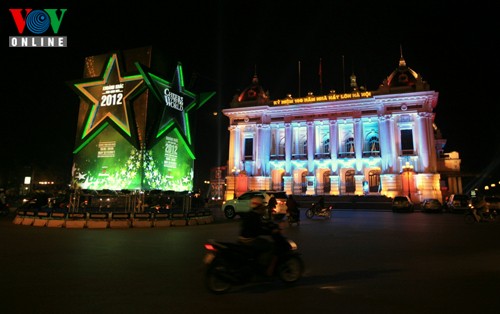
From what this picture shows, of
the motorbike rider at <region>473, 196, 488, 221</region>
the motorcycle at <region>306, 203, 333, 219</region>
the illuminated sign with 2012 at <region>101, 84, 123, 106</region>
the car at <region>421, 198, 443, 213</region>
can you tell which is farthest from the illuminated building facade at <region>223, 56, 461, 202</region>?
the illuminated sign with 2012 at <region>101, 84, 123, 106</region>

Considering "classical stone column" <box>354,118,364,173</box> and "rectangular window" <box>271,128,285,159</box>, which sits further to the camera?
"rectangular window" <box>271,128,285,159</box>

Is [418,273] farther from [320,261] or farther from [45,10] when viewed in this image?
[45,10]

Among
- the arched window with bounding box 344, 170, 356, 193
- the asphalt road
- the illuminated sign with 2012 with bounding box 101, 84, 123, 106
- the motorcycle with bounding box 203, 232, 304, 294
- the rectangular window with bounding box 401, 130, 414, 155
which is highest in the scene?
the rectangular window with bounding box 401, 130, 414, 155

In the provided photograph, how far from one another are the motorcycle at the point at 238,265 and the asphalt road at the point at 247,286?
8.6 inches

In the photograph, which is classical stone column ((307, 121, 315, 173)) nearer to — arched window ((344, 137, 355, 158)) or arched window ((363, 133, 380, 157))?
arched window ((344, 137, 355, 158))

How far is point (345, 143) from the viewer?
50.8m

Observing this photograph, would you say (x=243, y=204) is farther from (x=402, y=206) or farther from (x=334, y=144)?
(x=334, y=144)

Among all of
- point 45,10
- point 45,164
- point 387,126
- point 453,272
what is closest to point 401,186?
point 387,126

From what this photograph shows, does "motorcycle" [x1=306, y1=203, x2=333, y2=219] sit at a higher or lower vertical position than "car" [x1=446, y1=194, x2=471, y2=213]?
lower

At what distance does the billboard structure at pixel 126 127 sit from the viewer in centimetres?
1955

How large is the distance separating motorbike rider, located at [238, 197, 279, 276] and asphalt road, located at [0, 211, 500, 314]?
485 millimetres

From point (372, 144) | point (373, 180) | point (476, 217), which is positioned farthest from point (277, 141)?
point (476, 217)

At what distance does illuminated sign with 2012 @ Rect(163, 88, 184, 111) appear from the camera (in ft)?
69.3

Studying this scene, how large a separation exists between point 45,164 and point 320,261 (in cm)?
4260
